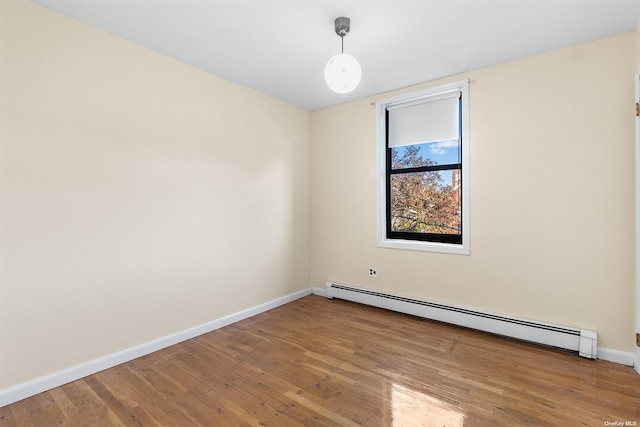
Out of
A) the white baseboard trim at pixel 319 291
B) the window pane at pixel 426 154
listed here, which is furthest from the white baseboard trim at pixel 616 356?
the white baseboard trim at pixel 319 291

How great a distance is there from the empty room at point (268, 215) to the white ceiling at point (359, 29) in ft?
0.07

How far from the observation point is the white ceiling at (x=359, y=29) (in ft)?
6.84

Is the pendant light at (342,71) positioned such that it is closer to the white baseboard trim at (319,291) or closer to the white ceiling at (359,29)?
the white ceiling at (359,29)

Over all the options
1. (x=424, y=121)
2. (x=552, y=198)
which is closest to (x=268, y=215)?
(x=424, y=121)

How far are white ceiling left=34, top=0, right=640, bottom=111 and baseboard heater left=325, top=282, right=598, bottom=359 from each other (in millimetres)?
2418

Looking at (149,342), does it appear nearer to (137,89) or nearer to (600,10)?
(137,89)

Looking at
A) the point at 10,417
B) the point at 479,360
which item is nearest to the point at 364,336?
the point at 479,360

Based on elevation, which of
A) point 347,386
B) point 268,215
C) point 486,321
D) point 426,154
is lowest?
point 347,386

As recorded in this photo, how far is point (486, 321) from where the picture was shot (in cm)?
295

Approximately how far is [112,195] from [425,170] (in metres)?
3.12

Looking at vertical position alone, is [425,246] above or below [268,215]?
below

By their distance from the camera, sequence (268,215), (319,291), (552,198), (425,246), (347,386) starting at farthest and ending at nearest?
(319,291) → (268,215) → (425,246) → (552,198) → (347,386)

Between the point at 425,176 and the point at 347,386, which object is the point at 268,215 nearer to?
the point at 425,176

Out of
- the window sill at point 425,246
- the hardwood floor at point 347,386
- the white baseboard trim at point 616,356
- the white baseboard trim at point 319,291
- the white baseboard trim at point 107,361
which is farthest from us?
the white baseboard trim at point 319,291
